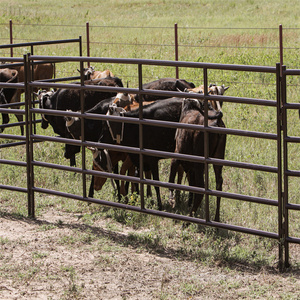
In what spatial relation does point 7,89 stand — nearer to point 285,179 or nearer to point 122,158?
point 122,158

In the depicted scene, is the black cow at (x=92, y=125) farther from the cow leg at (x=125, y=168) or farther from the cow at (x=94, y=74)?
the cow at (x=94, y=74)

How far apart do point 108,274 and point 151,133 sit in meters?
2.35

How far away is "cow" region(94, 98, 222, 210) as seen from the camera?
23.5ft

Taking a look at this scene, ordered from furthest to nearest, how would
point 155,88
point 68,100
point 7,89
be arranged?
point 7,89 → point 68,100 → point 155,88

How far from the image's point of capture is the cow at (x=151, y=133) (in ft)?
23.5

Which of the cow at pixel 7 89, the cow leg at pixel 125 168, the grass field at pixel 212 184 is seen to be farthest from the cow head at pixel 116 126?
the cow at pixel 7 89

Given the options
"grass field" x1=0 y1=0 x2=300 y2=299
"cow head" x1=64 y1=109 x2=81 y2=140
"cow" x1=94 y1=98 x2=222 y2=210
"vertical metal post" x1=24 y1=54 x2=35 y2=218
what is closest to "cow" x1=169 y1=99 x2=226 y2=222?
"cow" x1=94 y1=98 x2=222 y2=210

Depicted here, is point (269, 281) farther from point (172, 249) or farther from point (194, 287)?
point (172, 249)

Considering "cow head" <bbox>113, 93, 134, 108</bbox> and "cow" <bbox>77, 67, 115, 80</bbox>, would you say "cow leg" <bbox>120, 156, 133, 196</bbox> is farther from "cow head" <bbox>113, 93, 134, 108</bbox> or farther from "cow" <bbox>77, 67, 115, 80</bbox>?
"cow" <bbox>77, 67, 115, 80</bbox>

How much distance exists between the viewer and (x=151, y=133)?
7.20 meters

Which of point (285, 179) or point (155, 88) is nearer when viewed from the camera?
point (285, 179)

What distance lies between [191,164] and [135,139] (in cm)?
89

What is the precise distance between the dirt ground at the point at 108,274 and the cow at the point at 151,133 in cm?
118

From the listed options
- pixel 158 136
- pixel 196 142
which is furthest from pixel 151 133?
pixel 196 142
